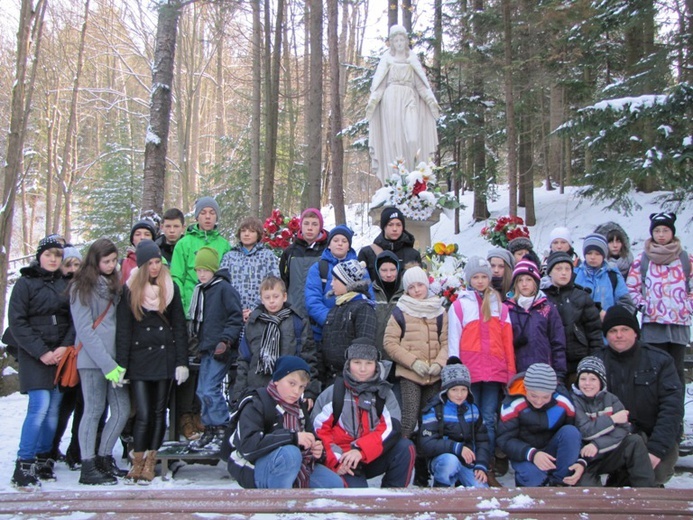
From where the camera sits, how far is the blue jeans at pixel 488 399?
429cm

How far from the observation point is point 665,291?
485 cm

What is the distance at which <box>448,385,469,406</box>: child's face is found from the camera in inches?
153

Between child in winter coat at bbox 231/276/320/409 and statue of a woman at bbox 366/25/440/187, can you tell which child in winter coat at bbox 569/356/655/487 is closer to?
child in winter coat at bbox 231/276/320/409

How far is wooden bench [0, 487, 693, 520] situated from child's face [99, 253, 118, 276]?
2079mm

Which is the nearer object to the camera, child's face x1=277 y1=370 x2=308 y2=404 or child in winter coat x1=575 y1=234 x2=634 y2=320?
child's face x1=277 y1=370 x2=308 y2=404

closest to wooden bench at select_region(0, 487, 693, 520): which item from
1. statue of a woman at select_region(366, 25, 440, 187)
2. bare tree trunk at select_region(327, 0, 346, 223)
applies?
statue of a woman at select_region(366, 25, 440, 187)

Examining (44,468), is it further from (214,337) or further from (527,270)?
(527,270)

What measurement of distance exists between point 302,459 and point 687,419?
14.6 ft

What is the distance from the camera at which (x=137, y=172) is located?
773 inches

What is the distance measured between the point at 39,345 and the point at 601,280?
446 centimetres

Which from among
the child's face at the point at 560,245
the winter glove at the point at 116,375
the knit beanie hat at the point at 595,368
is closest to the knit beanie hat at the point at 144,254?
the winter glove at the point at 116,375

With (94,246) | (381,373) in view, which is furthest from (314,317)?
(94,246)

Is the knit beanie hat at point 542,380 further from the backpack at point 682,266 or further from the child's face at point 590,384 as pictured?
the backpack at point 682,266

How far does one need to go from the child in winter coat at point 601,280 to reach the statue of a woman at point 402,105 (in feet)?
11.7
